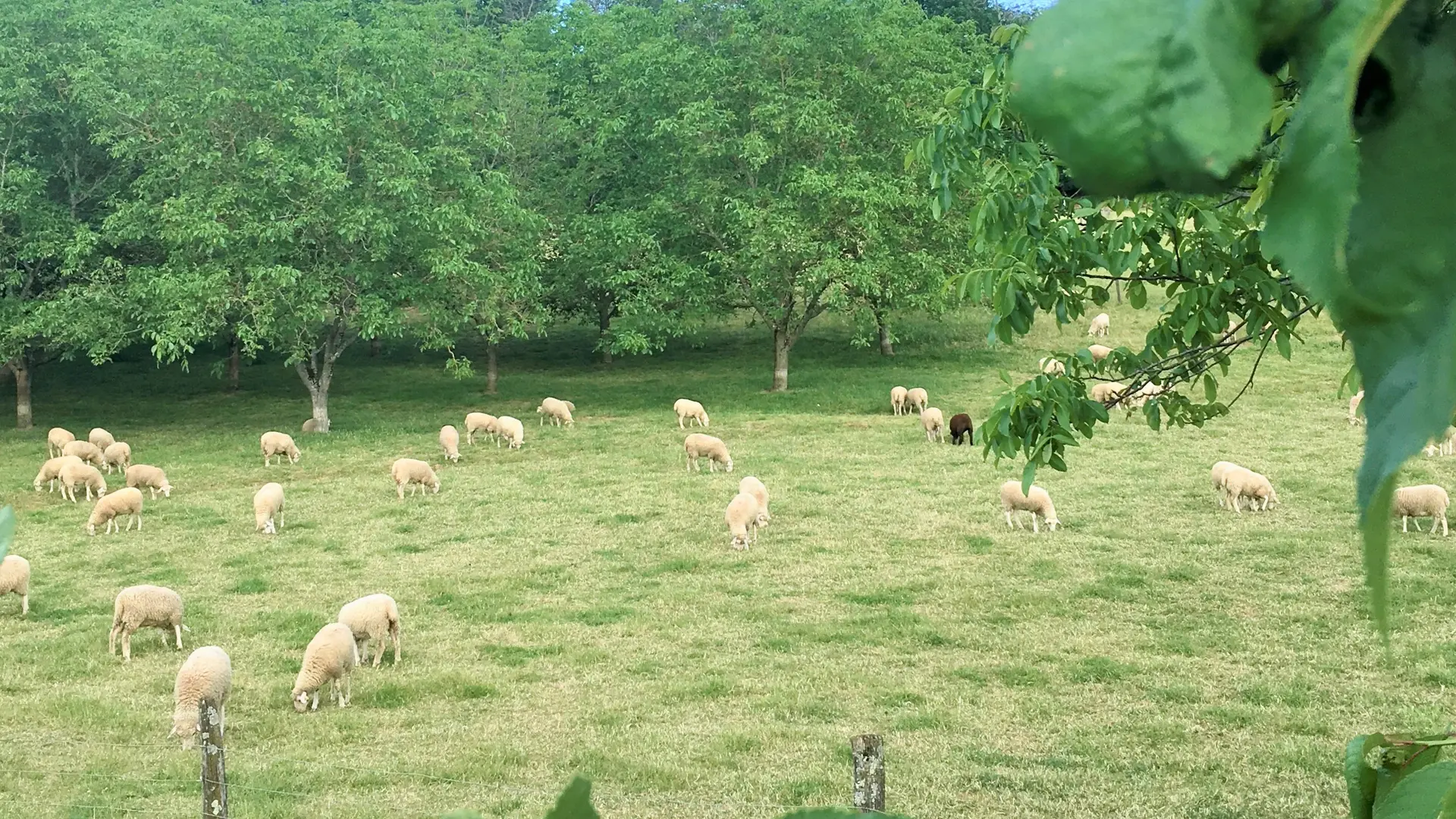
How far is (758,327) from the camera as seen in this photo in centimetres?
2988

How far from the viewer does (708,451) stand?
15.8 meters

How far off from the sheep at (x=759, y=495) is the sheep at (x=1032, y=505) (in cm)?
240

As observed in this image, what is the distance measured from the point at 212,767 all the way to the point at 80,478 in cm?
1047

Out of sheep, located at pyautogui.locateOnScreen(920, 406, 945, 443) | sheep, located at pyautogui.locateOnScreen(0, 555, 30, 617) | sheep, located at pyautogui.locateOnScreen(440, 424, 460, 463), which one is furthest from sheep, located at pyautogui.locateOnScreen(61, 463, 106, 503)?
sheep, located at pyautogui.locateOnScreen(920, 406, 945, 443)

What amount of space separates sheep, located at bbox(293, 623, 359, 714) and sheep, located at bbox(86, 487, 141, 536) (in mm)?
5905

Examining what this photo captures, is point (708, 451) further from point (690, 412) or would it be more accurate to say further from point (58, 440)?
point (58, 440)

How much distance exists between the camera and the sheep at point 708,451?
15609mm

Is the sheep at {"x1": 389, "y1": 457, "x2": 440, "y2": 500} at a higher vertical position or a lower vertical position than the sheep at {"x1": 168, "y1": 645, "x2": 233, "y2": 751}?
higher

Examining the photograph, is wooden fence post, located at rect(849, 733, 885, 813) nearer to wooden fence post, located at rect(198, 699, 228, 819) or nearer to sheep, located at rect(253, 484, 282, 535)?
wooden fence post, located at rect(198, 699, 228, 819)

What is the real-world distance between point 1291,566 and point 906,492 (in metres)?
4.44

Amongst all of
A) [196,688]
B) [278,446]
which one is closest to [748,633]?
[196,688]

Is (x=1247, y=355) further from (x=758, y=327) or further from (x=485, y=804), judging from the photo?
(x=485, y=804)

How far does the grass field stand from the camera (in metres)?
6.78

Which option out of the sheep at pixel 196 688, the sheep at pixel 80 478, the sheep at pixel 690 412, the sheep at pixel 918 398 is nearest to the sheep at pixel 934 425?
the sheep at pixel 918 398
